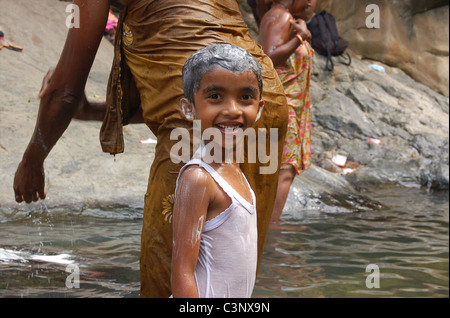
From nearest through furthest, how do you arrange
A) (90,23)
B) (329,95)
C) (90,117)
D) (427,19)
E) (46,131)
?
(90,23), (46,131), (90,117), (329,95), (427,19)

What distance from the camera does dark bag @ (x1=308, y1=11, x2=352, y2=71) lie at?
31.8ft

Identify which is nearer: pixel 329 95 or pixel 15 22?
pixel 15 22

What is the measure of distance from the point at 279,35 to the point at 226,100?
2253 millimetres

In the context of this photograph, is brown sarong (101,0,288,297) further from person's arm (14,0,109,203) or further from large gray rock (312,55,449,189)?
large gray rock (312,55,449,189)

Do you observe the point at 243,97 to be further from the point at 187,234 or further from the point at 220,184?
the point at 187,234

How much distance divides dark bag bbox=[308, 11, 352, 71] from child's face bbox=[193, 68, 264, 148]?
8082mm

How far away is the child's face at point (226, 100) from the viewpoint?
1.85 meters

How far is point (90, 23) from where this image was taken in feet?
7.25

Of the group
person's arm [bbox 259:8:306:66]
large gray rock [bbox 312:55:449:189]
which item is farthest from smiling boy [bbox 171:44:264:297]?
large gray rock [bbox 312:55:449:189]

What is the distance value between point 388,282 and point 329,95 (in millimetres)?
5958

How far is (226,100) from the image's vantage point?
6.14 feet
